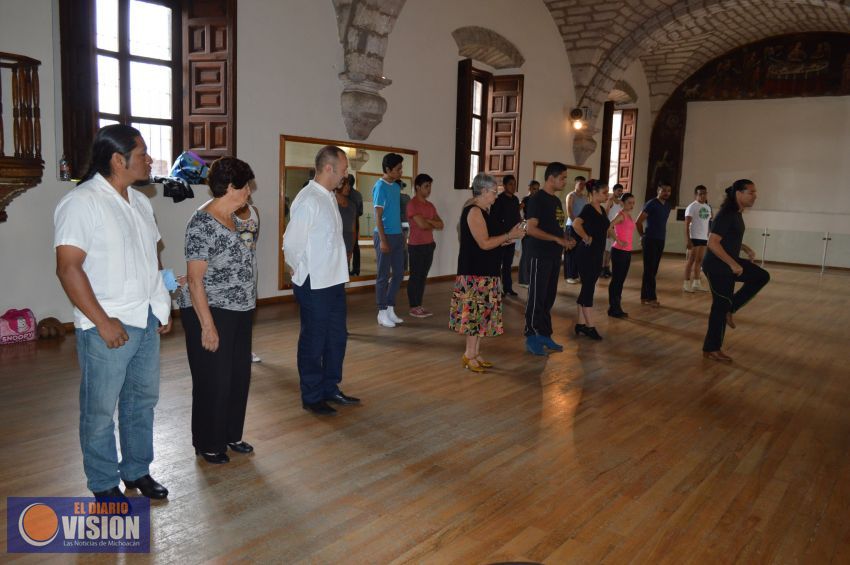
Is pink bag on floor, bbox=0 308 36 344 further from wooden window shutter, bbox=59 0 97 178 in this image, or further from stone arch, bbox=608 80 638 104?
stone arch, bbox=608 80 638 104

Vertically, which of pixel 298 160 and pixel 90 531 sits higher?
pixel 298 160

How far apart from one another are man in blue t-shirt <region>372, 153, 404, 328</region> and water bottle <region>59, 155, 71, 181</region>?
2.57 metres

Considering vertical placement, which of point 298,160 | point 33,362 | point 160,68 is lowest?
point 33,362

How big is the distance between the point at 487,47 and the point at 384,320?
579 cm

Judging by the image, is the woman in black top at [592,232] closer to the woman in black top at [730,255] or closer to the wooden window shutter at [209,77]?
the woman in black top at [730,255]

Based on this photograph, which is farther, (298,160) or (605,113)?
(605,113)

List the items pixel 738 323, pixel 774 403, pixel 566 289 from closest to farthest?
pixel 774 403 < pixel 738 323 < pixel 566 289

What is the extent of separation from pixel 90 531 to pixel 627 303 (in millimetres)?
6860

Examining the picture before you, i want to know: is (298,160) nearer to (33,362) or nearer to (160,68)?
(160,68)

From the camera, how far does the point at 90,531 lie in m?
2.38

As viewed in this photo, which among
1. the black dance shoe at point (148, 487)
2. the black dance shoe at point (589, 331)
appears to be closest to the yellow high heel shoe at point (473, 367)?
the black dance shoe at point (589, 331)

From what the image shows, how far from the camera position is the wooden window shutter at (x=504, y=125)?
34.3 feet

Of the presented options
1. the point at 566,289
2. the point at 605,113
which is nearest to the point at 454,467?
the point at 566,289

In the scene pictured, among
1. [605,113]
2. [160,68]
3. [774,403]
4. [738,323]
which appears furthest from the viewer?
[605,113]
